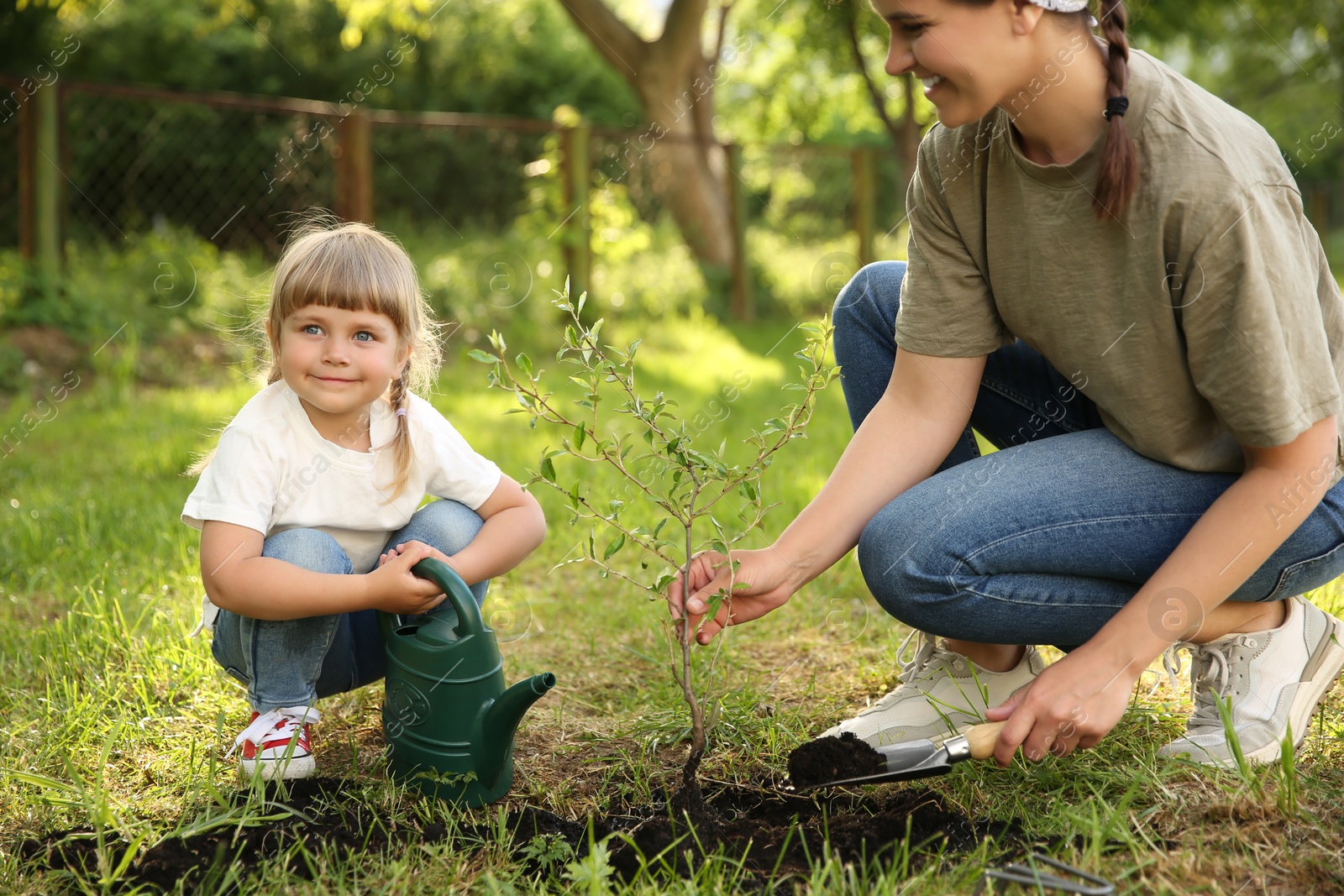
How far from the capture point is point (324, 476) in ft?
6.44

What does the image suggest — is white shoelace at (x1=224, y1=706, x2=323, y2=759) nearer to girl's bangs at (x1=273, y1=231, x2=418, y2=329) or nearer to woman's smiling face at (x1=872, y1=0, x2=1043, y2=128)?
girl's bangs at (x1=273, y1=231, x2=418, y2=329)

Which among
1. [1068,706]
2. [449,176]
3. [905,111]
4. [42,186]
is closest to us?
[1068,706]

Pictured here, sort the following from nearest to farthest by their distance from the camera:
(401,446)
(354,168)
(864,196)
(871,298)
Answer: (401,446)
(871,298)
(354,168)
(864,196)

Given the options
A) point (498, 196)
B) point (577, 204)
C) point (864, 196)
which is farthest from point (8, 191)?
point (864, 196)

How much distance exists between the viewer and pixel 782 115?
520 inches

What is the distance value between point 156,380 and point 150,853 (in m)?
4.73

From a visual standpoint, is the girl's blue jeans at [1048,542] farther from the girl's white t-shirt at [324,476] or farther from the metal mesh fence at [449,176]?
the metal mesh fence at [449,176]

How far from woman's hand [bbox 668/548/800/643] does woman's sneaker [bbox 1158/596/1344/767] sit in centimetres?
71

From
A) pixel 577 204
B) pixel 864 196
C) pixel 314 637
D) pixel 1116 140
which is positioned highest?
pixel 577 204

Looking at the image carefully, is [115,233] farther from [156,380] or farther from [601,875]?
[601,875]

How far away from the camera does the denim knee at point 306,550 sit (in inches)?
72.9

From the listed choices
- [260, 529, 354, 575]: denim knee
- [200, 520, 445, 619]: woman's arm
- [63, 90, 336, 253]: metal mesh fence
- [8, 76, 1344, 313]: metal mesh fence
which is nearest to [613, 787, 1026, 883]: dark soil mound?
[200, 520, 445, 619]: woman's arm

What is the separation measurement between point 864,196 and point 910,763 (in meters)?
8.56

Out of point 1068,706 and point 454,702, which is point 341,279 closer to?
A: point 454,702
